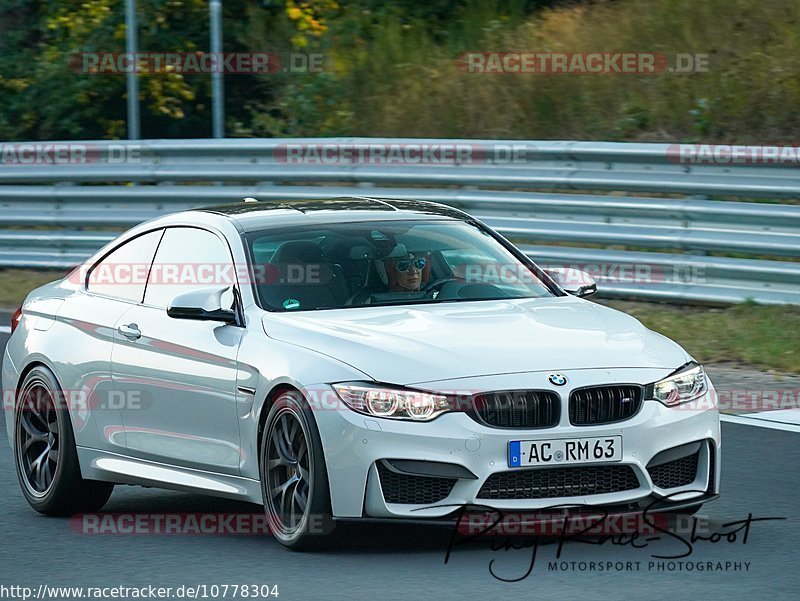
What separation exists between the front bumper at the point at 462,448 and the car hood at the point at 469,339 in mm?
103

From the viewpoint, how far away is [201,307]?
24.7 feet

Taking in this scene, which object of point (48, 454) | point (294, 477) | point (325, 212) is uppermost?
point (325, 212)

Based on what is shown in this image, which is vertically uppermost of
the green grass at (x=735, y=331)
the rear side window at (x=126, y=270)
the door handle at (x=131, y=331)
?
the rear side window at (x=126, y=270)

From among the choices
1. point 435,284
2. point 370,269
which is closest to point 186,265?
point 370,269

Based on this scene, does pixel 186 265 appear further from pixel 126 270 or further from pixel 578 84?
pixel 578 84

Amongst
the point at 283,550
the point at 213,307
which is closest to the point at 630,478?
the point at 283,550

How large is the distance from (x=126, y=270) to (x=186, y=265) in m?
0.48

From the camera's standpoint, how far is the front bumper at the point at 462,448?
6.64 meters
